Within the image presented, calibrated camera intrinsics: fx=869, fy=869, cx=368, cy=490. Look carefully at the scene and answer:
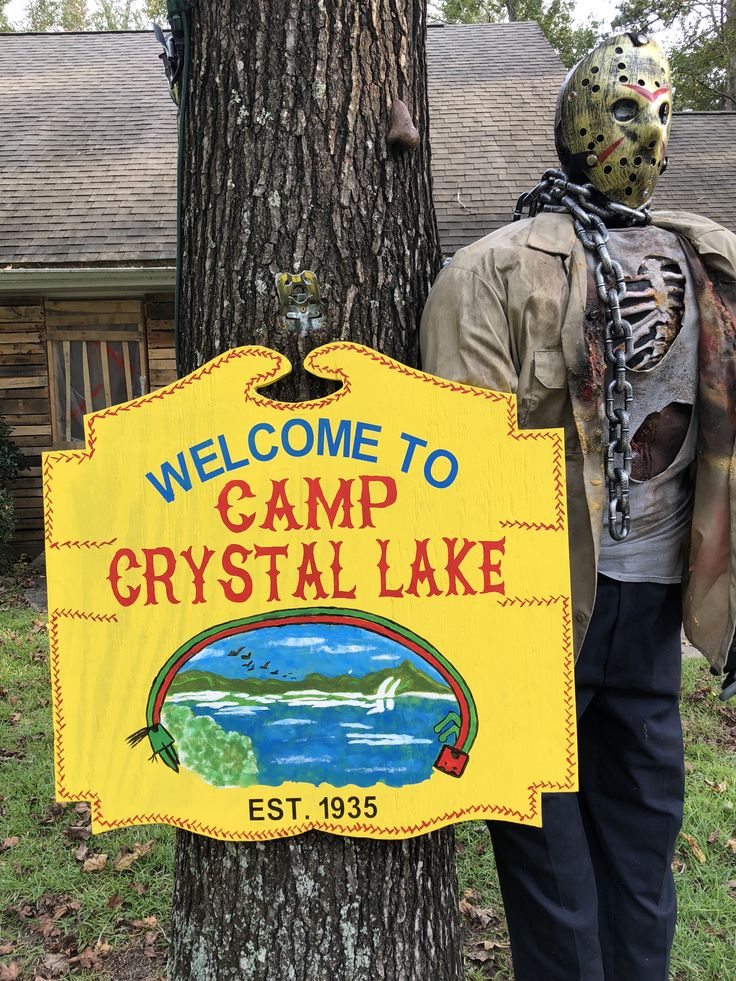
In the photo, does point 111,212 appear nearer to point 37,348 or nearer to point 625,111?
point 37,348

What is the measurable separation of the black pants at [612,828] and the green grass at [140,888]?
0.81 metres

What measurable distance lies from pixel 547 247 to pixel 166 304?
25.8ft

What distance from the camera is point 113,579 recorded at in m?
1.78

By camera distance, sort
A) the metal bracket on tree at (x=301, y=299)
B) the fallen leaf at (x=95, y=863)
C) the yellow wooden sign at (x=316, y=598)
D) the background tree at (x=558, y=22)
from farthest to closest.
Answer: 1. the background tree at (x=558, y=22)
2. the fallen leaf at (x=95, y=863)
3. the metal bracket on tree at (x=301, y=299)
4. the yellow wooden sign at (x=316, y=598)

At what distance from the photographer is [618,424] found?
1.85 meters

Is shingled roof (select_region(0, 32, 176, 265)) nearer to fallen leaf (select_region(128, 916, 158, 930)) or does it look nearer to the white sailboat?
fallen leaf (select_region(128, 916, 158, 930))

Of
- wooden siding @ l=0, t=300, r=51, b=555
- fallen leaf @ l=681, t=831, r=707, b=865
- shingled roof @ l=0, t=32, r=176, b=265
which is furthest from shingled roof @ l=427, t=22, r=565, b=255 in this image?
fallen leaf @ l=681, t=831, r=707, b=865

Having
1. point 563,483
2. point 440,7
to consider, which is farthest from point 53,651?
point 440,7

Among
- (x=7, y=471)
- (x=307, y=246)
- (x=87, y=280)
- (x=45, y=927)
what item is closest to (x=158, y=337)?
(x=87, y=280)

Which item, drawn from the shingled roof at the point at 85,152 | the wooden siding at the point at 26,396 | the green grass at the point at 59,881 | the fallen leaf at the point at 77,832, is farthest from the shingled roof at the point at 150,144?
the fallen leaf at the point at 77,832

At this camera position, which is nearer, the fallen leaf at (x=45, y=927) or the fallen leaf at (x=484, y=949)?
the fallen leaf at (x=484, y=949)

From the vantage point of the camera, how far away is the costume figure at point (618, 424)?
1831 millimetres

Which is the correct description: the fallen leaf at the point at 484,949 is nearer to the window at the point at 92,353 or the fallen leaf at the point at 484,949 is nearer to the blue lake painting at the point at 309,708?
the blue lake painting at the point at 309,708

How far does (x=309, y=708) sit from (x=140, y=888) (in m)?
1.86
